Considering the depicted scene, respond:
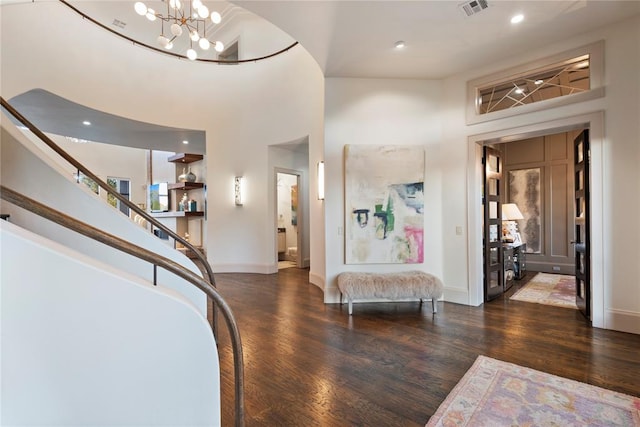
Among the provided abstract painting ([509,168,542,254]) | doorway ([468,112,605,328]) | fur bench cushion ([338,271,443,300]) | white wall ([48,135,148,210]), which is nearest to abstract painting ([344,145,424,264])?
fur bench cushion ([338,271,443,300])

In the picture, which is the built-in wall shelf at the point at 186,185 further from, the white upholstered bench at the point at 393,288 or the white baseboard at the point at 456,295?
the white baseboard at the point at 456,295

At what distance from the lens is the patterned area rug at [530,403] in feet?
5.85

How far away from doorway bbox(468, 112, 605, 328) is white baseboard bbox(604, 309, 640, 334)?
0.17 feet

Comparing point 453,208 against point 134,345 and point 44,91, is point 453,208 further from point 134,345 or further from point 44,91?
point 44,91

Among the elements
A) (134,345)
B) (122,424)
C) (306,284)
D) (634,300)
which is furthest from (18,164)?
(634,300)

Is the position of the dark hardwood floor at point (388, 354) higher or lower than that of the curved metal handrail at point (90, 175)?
lower

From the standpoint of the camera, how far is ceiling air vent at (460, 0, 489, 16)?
8.93 feet

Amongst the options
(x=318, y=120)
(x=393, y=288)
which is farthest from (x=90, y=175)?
(x=318, y=120)

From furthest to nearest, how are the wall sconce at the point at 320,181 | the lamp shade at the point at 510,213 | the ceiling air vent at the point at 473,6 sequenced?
the lamp shade at the point at 510,213 → the wall sconce at the point at 320,181 → the ceiling air vent at the point at 473,6

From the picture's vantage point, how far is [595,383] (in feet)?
7.11

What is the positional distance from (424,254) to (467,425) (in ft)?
8.94

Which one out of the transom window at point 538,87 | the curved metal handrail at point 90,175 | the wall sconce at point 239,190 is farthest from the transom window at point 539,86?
the wall sconce at point 239,190

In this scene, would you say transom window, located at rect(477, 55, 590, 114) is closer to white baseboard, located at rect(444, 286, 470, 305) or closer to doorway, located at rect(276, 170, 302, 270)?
white baseboard, located at rect(444, 286, 470, 305)

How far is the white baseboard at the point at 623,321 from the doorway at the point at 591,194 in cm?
5
